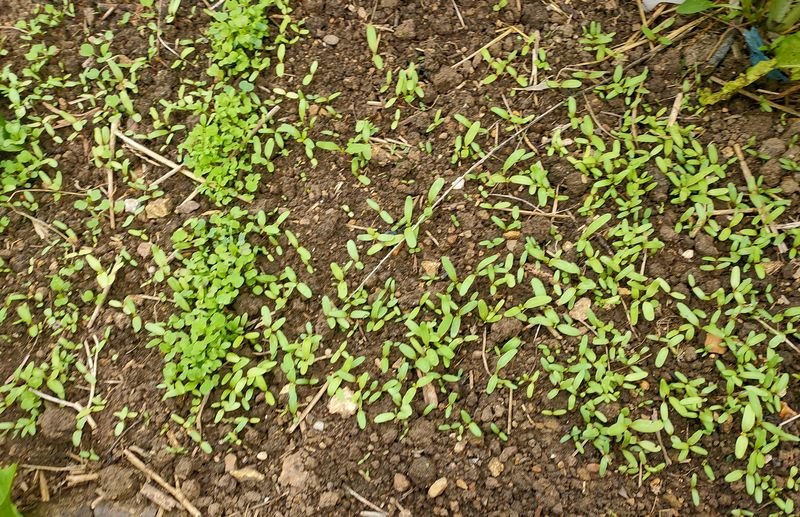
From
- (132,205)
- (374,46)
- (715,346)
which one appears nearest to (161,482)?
(132,205)

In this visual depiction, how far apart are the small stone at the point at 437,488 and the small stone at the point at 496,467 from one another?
173mm

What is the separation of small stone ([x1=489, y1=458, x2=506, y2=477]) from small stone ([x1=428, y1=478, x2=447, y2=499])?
0.57 feet

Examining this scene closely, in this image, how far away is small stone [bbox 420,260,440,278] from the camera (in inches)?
99.3

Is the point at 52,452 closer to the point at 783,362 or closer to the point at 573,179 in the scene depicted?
the point at 573,179

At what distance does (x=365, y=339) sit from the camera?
2.45m

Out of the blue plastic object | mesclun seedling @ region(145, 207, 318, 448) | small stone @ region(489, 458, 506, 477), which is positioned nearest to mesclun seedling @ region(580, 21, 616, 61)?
the blue plastic object

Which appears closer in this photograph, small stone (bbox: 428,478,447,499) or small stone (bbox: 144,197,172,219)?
small stone (bbox: 428,478,447,499)

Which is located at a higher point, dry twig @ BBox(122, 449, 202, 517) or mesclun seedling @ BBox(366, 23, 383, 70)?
mesclun seedling @ BBox(366, 23, 383, 70)

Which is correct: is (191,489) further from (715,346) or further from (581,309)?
(715,346)

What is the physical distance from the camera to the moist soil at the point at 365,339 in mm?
2248

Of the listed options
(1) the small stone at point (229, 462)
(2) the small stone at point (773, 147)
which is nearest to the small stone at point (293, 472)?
(1) the small stone at point (229, 462)

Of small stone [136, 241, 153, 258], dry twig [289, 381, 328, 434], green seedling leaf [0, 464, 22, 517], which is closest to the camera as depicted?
green seedling leaf [0, 464, 22, 517]

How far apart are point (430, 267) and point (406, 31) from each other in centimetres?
109

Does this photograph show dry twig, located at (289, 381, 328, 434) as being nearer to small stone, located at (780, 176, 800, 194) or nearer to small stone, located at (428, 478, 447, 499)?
small stone, located at (428, 478, 447, 499)
